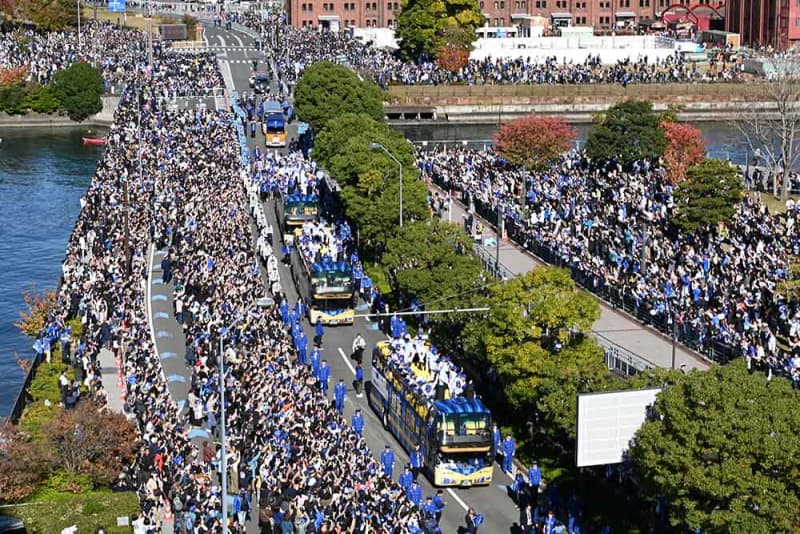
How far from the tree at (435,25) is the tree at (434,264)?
77352 mm

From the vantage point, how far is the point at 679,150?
85.6m

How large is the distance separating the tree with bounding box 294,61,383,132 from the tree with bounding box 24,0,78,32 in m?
63.8

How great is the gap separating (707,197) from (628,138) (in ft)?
64.3

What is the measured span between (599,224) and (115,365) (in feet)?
83.7

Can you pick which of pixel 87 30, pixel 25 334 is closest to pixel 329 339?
pixel 25 334

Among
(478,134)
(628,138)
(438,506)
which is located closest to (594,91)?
(478,134)

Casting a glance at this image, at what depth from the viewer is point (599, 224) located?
225ft

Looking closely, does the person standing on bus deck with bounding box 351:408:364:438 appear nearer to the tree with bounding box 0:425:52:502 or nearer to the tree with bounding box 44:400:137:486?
the tree with bounding box 44:400:137:486

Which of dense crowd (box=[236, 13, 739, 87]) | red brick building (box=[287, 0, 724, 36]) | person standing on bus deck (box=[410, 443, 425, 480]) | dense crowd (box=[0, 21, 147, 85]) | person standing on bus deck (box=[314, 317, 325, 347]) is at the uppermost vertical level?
red brick building (box=[287, 0, 724, 36])

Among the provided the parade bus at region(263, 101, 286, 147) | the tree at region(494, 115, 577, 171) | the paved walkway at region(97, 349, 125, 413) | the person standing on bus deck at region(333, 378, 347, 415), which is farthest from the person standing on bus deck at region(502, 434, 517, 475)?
the parade bus at region(263, 101, 286, 147)

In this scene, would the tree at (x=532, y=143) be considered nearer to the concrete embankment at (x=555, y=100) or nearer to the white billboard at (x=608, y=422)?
the concrete embankment at (x=555, y=100)

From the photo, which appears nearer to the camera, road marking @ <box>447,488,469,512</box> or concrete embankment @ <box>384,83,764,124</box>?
road marking @ <box>447,488,469,512</box>

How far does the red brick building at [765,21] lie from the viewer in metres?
140

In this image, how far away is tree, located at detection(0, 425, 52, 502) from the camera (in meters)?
39.6
